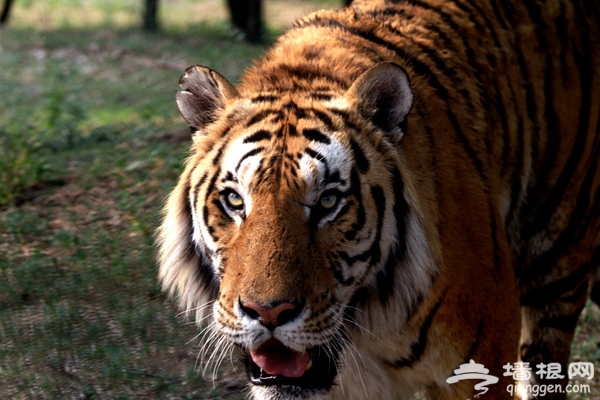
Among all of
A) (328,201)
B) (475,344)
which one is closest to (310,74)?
(328,201)

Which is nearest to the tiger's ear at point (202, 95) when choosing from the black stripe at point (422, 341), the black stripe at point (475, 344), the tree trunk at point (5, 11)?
the black stripe at point (422, 341)

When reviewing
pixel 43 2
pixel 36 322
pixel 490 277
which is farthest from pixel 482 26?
pixel 43 2

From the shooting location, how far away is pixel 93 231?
4543 millimetres

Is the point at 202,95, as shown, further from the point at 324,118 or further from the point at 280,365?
the point at 280,365

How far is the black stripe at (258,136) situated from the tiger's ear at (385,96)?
294 millimetres

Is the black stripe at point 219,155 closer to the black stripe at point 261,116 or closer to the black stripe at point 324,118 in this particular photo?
the black stripe at point 261,116

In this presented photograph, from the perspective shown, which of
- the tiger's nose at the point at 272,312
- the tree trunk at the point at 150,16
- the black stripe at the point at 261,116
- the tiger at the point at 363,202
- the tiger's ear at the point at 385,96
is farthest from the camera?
the tree trunk at the point at 150,16

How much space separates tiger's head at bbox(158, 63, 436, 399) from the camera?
236 cm

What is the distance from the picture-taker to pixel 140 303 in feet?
12.5

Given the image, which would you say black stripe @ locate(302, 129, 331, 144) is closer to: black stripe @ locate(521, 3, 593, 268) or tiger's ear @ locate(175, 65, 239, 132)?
tiger's ear @ locate(175, 65, 239, 132)

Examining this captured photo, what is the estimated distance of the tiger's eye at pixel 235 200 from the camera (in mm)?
2504

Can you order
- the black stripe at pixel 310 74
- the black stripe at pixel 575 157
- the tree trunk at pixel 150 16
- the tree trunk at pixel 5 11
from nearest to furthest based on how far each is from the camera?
the black stripe at pixel 310 74, the black stripe at pixel 575 157, the tree trunk at pixel 150 16, the tree trunk at pixel 5 11

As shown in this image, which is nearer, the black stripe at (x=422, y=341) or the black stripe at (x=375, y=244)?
the black stripe at (x=375, y=244)

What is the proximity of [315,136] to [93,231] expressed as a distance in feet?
7.64
